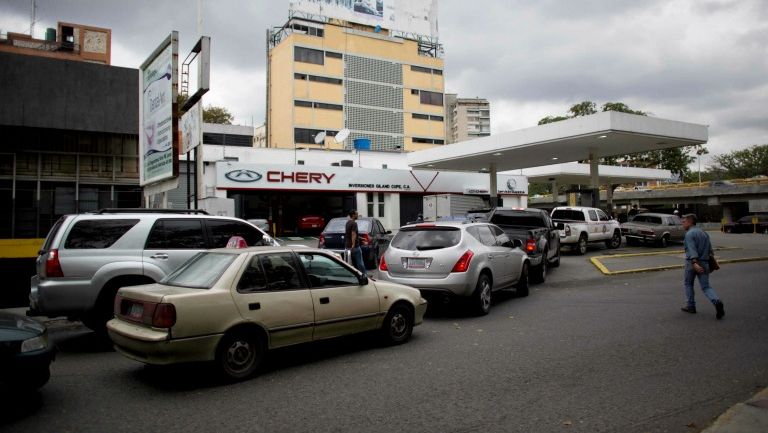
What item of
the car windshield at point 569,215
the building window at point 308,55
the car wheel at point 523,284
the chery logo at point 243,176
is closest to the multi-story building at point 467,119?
the building window at point 308,55

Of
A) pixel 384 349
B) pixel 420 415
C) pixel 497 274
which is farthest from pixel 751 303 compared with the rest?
pixel 420 415

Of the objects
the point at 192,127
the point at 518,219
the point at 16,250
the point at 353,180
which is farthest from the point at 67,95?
the point at 518,219

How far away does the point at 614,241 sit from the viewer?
78.0ft

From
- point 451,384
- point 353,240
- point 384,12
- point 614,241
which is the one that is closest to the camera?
point 451,384

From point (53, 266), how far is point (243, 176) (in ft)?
69.3

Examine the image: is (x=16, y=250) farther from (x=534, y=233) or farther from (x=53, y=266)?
(x=534, y=233)

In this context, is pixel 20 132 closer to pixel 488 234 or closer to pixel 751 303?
Result: pixel 488 234

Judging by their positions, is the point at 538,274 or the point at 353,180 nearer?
the point at 538,274

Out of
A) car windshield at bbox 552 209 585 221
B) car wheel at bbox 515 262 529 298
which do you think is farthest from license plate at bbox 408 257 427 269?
car windshield at bbox 552 209 585 221

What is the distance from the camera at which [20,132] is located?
21.1 metres

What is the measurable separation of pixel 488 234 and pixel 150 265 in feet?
20.4

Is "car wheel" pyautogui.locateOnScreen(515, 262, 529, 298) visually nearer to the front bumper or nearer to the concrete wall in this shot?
the front bumper

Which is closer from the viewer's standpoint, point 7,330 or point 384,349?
point 7,330

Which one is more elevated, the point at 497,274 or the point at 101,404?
the point at 497,274
